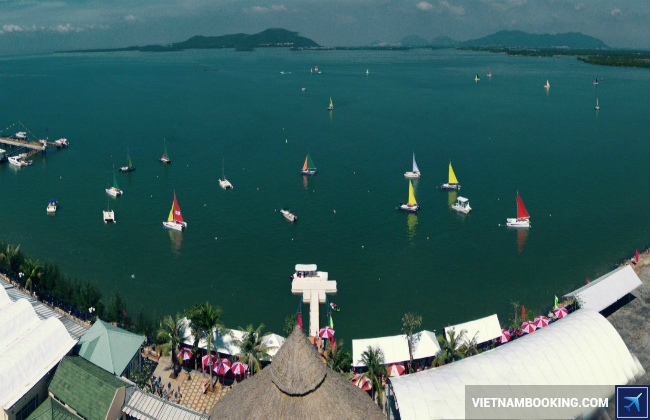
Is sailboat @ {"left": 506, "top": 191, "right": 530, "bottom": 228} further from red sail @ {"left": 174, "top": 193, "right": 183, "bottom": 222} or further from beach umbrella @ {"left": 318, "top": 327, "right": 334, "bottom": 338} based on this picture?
red sail @ {"left": 174, "top": 193, "right": 183, "bottom": 222}

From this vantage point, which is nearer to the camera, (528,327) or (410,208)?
(528,327)

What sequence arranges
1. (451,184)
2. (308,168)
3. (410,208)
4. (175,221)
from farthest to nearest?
(308,168) < (451,184) < (410,208) < (175,221)

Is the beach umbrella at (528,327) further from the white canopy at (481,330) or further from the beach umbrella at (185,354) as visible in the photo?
the beach umbrella at (185,354)

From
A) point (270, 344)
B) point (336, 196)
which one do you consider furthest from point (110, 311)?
point (336, 196)

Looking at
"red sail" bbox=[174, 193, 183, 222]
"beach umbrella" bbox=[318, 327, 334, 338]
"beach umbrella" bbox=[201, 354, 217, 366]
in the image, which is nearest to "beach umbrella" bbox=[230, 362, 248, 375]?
"beach umbrella" bbox=[201, 354, 217, 366]

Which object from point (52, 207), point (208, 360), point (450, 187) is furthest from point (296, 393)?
point (52, 207)

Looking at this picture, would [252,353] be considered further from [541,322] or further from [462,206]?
[462,206]

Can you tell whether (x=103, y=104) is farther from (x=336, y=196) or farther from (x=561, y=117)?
(x=561, y=117)
